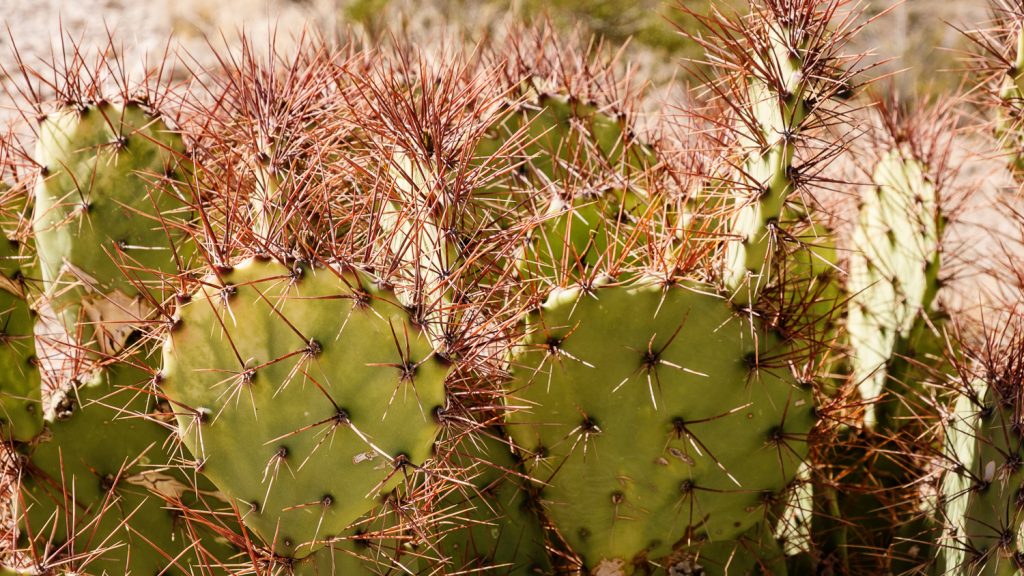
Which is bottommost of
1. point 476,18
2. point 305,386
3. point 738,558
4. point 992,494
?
point 738,558

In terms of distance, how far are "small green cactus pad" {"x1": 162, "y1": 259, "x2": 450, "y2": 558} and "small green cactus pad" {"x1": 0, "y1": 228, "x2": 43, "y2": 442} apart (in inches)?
21.8

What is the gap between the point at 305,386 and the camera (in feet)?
4.33

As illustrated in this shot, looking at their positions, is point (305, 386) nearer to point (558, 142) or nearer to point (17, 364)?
point (17, 364)

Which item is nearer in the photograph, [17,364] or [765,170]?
[765,170]

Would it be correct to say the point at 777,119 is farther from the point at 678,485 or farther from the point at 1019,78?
the point at 1019,78

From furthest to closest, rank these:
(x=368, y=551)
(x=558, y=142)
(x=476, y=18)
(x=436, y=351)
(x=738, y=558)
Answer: (x=476, y=18), (x=558, y=142), (x=738, y=558), (x=368, y=551), (x=436, y=351)

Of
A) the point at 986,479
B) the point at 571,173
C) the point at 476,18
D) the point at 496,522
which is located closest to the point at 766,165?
the point at 571,173

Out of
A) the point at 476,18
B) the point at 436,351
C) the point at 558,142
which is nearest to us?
the point at 436,351

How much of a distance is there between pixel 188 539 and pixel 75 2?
9671 millimetres

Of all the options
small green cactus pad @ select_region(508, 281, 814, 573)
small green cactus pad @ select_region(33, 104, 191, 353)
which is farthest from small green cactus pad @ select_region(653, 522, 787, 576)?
small green cactus pad @ select_region(33, 104, 191, 353)

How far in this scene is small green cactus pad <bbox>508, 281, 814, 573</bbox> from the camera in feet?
5.28

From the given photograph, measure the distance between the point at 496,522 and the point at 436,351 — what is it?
2.02 feet

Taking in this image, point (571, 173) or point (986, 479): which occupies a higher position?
point (571, 173)

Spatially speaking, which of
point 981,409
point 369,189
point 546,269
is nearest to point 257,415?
point 369,189
